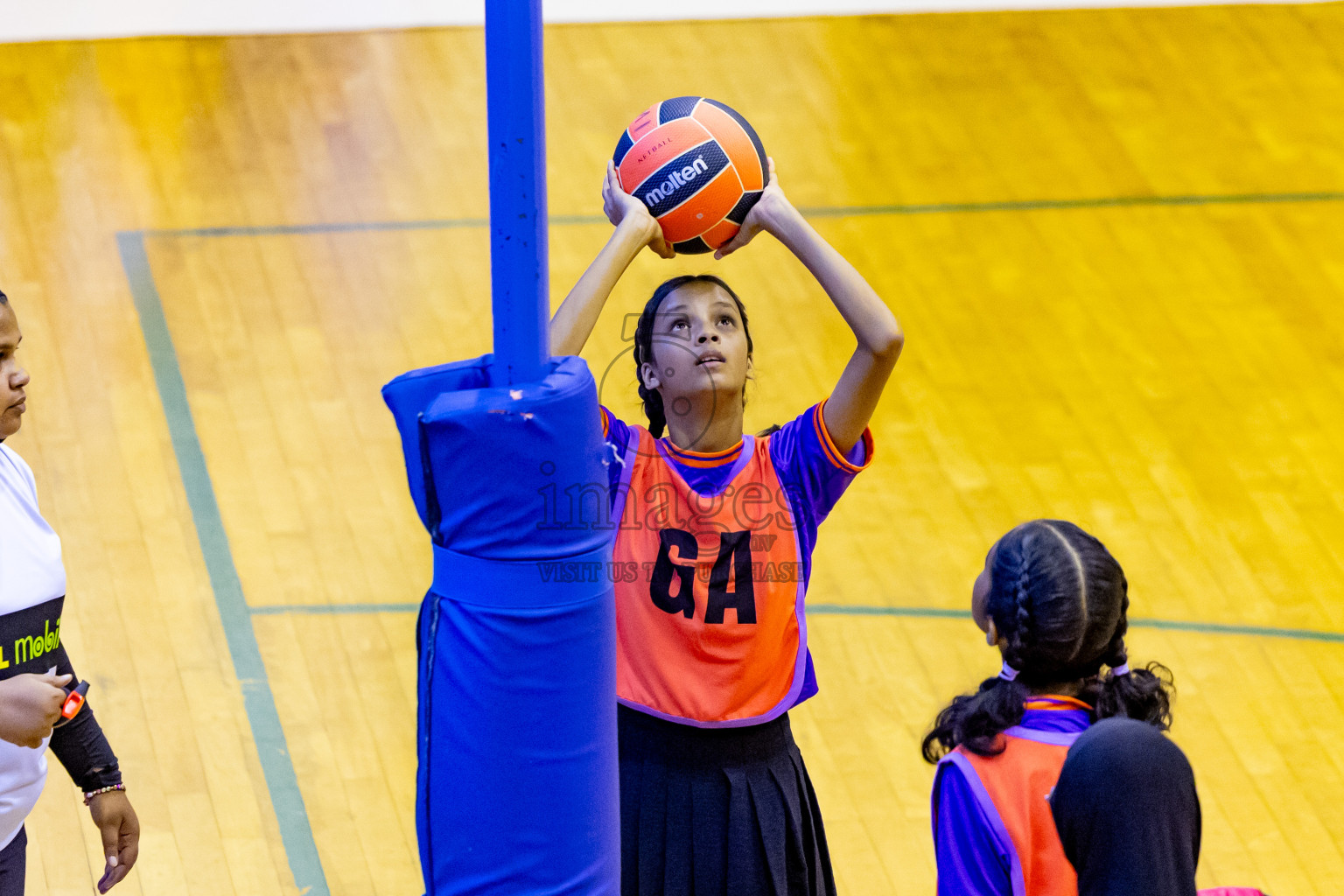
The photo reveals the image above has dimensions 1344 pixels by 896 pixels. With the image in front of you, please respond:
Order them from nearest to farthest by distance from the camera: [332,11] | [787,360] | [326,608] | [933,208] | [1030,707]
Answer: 1. [1030,707]
2. [326,608]
3. [787,360]
4. [933,208]
5. [332,11]

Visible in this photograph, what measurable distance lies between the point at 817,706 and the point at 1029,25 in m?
4.56

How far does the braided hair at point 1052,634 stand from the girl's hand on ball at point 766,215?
858mm

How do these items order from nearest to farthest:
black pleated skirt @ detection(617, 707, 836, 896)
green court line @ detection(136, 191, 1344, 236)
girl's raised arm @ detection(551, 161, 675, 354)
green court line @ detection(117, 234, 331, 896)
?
1. girl's raised arm @ detection(551, 161, 675, 354)
2. black pleated skirt @ detection(617, 707, 836, 896)
3. green court line @ detection(117, 234, 331, 896)
4. green court line @ detection(136, 191, 1344, 236)

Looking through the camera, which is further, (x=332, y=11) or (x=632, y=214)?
(x=332, y=11)

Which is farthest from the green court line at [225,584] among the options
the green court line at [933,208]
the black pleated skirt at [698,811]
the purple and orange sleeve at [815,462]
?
the purple and orange sleeve at [815,462]

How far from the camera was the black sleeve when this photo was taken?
8.98ft

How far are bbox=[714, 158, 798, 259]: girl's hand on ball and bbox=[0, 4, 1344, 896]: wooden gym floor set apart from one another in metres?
1.83

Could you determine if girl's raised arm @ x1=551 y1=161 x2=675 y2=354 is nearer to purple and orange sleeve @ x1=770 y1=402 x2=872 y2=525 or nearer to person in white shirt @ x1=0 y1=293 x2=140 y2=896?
purple and orange sleeve @ x1=770 y1=402 x2=872 y2=525

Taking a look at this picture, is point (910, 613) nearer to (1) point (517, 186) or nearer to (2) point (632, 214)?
(2) point (632, 214)

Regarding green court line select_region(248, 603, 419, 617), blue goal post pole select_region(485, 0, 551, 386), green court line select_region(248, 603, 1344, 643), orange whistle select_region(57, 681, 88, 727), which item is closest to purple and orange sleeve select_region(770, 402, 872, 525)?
blue goal post pole select_region(485, 0, 551, 386)

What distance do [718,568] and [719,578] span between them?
0.02 meters

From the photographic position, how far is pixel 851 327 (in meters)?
2.71

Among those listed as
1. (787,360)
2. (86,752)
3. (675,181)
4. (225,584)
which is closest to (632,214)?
(675,181)

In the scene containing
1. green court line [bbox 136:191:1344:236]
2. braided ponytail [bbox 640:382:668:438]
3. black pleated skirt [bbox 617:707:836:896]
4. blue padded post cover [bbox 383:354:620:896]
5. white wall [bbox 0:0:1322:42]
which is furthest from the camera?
white wall [bbox 0:0:1322:42]
